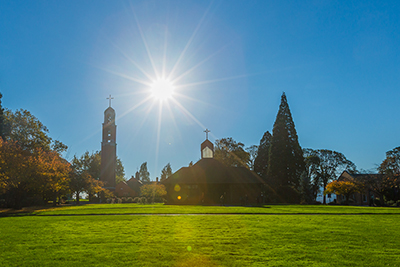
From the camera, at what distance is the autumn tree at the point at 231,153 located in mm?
66525

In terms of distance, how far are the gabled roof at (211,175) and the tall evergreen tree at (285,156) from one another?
11.3m

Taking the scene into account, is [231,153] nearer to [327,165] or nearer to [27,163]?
[327,165]

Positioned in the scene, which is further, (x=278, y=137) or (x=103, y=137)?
(x=103, y=137)

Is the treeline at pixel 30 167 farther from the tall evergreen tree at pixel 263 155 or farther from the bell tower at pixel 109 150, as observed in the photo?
the tall evergreen tree at pixel 263 155

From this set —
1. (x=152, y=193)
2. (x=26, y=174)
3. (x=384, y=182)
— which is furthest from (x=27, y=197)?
(x=384, y=182)

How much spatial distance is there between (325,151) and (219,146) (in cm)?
2279

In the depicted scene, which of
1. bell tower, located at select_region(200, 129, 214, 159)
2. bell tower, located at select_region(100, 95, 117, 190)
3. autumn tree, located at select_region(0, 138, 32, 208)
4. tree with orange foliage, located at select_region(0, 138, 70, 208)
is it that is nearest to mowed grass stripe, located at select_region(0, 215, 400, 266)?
autumn tree, located at select_region(0, 138, 32, 208)

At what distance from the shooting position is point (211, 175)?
4709cm

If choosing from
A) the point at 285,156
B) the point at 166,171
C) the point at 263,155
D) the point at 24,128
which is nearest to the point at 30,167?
the point at 24,128

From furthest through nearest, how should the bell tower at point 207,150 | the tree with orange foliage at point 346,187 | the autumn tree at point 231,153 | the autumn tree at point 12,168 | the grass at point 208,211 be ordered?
the autumn tree at point 231,153 < the bell tower at point 207,150 < the tree with orange foliage at point 346,187 < the autumn tree at point 12,168 < the grass at point 208,211

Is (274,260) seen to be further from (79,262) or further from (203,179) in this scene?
(203,179)

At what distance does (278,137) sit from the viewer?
60.1m

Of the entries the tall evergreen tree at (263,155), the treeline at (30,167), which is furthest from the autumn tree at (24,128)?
the tall evergreen tree at (263,155)

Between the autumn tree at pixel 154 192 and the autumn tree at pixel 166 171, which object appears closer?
the autumn tree at pixel 154 192
